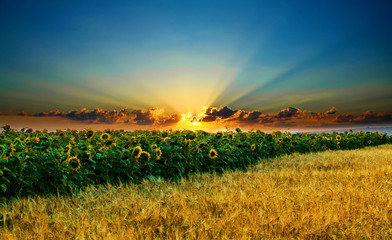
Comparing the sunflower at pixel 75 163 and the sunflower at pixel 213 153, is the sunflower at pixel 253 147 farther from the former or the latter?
the sunflower at pixel 75 163

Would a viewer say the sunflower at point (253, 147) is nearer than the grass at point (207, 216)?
No

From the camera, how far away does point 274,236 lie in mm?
2430

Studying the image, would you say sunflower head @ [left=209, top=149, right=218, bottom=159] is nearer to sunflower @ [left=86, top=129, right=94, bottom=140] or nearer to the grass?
the grass

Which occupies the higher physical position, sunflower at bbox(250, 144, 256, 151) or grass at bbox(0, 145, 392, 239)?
sunflower at bbox(250, 144, 256, 151)

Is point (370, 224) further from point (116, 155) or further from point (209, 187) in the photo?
point (116, 155)

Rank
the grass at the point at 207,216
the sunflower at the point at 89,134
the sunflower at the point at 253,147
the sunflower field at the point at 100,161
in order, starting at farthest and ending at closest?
the sunflower at the point at 253,147 < the sunflower at the point at 89,134 < the sunflower field at the point at 100,161 < the grass at the point at 207,216

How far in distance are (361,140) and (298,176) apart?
44.5ft

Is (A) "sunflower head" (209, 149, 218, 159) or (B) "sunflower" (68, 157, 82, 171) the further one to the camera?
(A) "sunflower head" (209, 149, 218, 159)

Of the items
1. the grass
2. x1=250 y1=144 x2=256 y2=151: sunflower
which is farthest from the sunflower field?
the grass

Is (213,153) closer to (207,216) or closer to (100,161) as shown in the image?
(100,161)

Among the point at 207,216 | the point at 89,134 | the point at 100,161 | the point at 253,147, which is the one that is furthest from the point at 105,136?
the point at 253,147

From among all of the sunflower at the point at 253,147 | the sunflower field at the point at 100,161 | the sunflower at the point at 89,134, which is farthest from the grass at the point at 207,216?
the sunflower at the point at 253,147

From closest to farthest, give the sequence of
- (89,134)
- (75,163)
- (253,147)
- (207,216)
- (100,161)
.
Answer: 1. (207,216)
2. (75,163)
3. (100,161)
4. (89,134)
5. (253,147)

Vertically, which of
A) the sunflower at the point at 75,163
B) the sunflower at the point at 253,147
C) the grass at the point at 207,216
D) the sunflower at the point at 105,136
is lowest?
the grass at the point at 207,216
